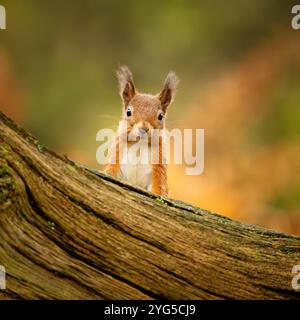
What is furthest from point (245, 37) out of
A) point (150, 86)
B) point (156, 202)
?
point (156, 202)

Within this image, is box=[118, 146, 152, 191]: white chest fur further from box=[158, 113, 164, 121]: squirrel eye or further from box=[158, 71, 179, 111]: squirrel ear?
box=[158, 71, 179, 111]: squirrel ear

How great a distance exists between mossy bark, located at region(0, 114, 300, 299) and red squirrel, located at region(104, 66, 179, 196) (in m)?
0.83

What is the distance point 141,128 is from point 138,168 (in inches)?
10.2

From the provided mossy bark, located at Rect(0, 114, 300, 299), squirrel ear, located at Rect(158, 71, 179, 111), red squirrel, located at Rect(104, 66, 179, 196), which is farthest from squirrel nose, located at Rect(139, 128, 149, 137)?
mossy bark, located at Rect(0, 114, 300, 299)

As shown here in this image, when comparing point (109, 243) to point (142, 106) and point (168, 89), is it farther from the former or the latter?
point (168, 89)

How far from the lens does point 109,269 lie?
235cm

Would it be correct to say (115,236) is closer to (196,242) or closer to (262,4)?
(196,242)

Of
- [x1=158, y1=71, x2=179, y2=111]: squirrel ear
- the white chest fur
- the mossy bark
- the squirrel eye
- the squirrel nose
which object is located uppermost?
[x1=158, y1=71, x2=179, y2=111]: squirrel ear

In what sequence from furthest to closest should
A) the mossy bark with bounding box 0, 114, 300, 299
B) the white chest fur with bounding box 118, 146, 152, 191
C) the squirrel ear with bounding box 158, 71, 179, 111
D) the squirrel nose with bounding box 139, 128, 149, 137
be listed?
the squirrel ear with bounding box 158, 71, 179, 111, the white chest fur with bounding box 118, 146, 152, 191, the squirrel nose with bounding box 139, 128, 149, 137, the mossy bark with bounding box 0, 114, 300, 299

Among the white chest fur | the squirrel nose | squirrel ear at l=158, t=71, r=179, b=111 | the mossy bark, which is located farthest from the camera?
squirrel ear at l=158, t=71, r=179, b=111

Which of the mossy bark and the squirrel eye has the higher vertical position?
the squirrel eye

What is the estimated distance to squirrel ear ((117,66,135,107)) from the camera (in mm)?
3584

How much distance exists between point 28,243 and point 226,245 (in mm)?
788

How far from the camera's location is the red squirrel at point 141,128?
344cm
